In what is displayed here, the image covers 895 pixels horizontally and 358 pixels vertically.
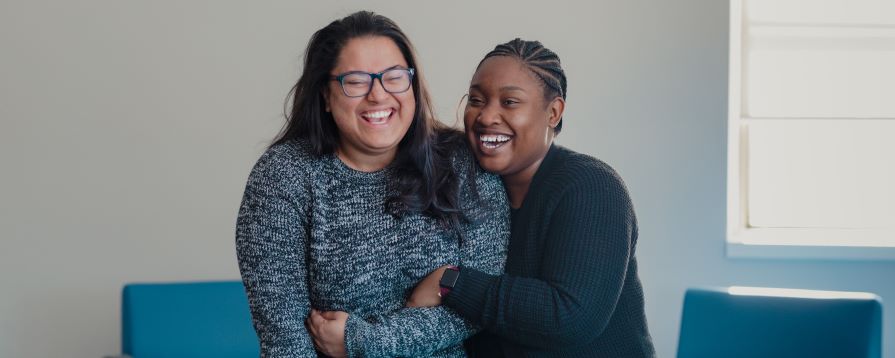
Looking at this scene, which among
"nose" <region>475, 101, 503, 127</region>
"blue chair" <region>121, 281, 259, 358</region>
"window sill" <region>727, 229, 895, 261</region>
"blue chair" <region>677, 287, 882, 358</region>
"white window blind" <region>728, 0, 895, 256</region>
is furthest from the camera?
"white window blind" <region>728, 0, 895, 256</region>

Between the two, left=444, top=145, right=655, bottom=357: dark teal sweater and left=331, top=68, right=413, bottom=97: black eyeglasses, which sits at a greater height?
left=331, top=68, right=413, bottom=97: black eyeglasses

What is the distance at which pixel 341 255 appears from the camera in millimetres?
1859

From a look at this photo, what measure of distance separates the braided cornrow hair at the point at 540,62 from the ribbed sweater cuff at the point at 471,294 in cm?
42

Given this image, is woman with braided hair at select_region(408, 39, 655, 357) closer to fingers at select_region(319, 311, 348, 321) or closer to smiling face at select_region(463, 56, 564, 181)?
smiling face at select_region(463, 56, 564, 181)

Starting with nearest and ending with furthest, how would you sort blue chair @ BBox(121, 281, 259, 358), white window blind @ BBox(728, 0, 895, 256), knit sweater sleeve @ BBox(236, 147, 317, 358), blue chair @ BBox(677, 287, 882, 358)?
knit sweater sleeve @ BBox(236, 147, 317, 358) < blue chair @ BBox(677, 287, 882, 358) < blue chair @ BBox(121, 281, 259, 358) < white window blind @ BBox(728, 0, 895, 256)

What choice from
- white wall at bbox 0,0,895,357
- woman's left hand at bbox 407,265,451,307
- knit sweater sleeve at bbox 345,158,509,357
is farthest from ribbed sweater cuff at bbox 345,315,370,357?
white wall at bbox 0,0,895,357

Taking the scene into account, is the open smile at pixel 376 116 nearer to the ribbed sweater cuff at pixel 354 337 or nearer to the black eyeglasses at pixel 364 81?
the black eyeglasses at pixel 364 81

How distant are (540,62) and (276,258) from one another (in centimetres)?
67

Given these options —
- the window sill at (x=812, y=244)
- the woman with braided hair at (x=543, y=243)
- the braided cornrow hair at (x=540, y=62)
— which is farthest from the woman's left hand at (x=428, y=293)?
the window sill at (x=812, y=244)

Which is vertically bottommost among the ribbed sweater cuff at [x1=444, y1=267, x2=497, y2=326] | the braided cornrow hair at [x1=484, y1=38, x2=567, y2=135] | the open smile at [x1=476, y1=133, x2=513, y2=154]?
the ribbed sweater cuff at [x1=444, y1=267, x2=497, y2=326]

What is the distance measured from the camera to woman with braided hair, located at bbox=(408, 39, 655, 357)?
6.14 feet

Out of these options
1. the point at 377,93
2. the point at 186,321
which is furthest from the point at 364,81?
the point at 186,321

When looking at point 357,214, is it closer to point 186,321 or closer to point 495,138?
point 495,138

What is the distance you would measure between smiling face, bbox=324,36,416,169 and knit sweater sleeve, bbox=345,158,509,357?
23 cm
